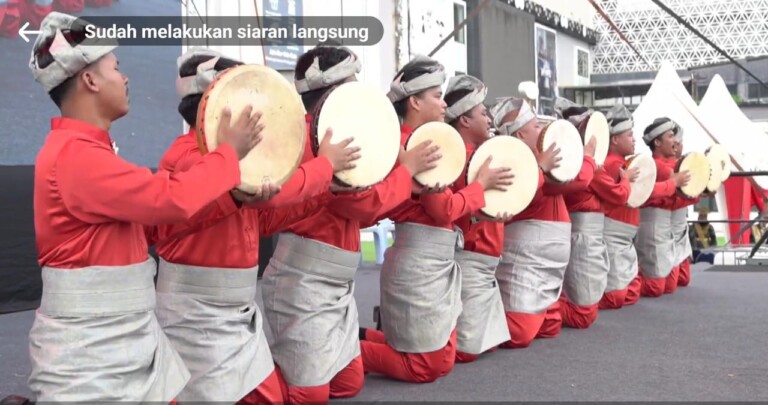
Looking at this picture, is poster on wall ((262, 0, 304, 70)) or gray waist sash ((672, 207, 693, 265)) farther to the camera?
poster on wall ((262, 0, 304, 70))

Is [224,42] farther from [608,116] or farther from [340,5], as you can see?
[608,116]

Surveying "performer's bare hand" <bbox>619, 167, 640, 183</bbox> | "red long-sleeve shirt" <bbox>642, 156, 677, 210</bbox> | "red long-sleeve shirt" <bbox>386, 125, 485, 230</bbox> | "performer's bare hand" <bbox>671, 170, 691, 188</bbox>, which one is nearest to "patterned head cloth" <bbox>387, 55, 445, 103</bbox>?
"red long-sleeve shirt" <bbox>386, 125, 485, 230</bbox>

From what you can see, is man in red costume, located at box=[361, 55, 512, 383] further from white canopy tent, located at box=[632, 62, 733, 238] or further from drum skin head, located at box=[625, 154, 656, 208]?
white canopy tent, located at box=[632, 62, 733, 238]

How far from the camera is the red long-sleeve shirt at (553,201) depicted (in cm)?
388

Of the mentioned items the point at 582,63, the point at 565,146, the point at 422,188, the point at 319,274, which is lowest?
the point at 319,274

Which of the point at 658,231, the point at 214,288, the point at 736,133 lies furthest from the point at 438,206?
the point at 736,133

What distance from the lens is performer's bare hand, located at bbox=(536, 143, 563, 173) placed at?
371 centimetres

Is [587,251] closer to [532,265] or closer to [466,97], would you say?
[532,265]

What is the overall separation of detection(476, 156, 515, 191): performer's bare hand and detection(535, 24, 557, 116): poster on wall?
16.2m

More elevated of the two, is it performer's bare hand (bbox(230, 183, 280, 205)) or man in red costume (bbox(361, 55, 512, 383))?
performer's bare hand (bbox(230, 183, 280, 205))

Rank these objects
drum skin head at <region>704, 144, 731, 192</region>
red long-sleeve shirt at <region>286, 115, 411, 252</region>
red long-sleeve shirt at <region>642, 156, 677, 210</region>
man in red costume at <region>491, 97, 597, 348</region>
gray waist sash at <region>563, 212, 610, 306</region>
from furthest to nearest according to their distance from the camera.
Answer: drum skin head at <region>704, 144, 731, 192</region>
red long-sleeve shirt at <region>642, 156, 677, 210</region>
gray waist sash at <region>563, 212, 610, 306</region>
man in red costume at <region>491, 97, 597, 348</region>
red long-sleeve shirt at <region>286, 115, 411, 252</region>

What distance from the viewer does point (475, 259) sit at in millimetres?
3539

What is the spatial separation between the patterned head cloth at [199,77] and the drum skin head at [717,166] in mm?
3892

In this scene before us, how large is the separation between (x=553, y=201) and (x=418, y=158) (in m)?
1.19
